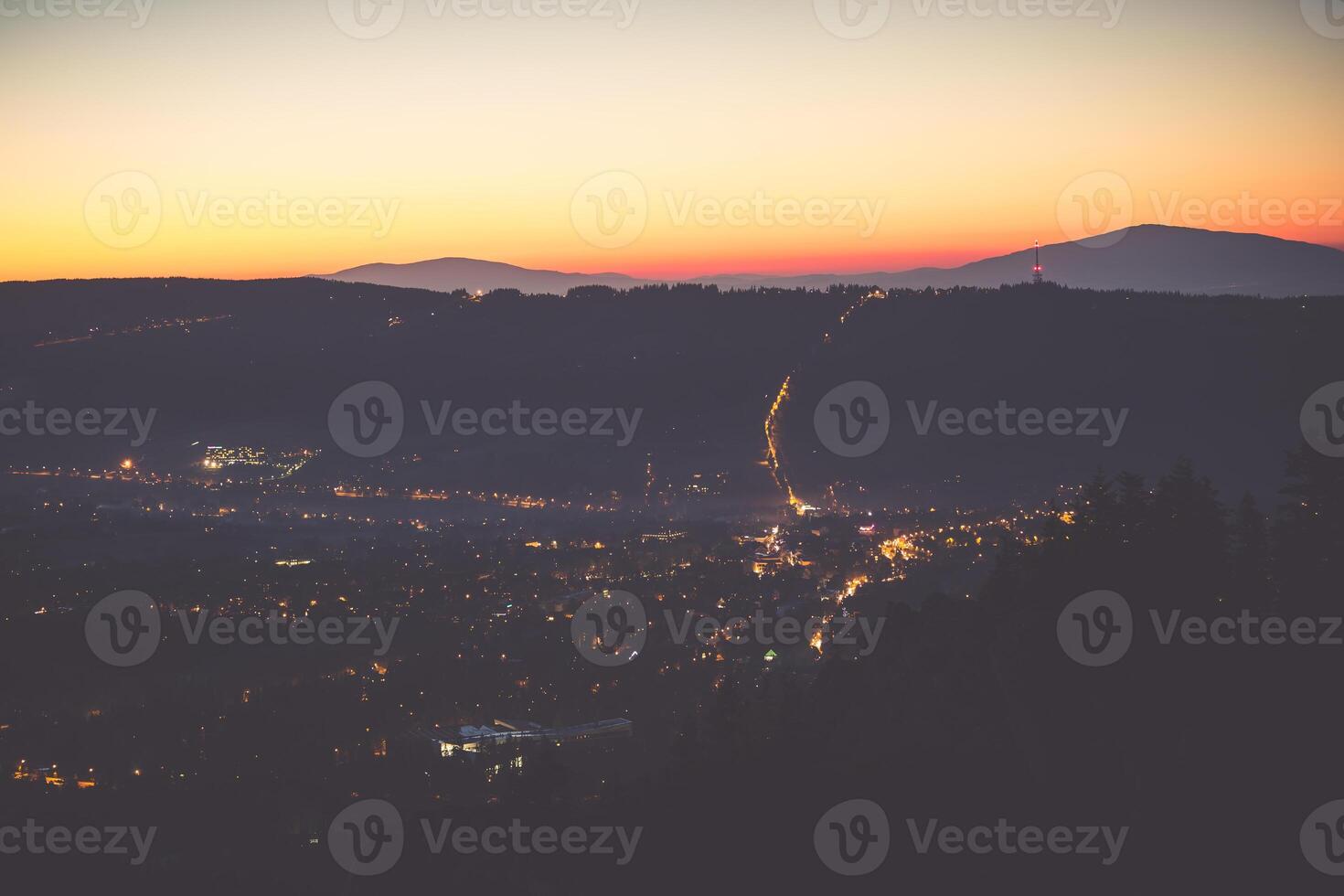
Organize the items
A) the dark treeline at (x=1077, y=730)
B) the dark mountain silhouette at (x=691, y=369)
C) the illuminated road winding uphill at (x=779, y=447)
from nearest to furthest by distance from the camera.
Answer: the dark treeline at (x=1077, y=730), the illuminated road winding uphill at (x=779, y=447), the dark mountain silhouette at (x=691, y=369)

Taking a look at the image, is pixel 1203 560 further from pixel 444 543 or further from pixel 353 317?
pixel 353 317

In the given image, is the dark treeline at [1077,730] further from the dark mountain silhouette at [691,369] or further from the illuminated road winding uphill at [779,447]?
the illuminated road winding uphill at [779,447]

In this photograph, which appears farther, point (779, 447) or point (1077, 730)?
point (779, 447)

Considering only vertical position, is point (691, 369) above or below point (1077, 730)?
above

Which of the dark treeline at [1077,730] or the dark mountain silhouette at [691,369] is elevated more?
the dark mountain silhouette at [691,369]

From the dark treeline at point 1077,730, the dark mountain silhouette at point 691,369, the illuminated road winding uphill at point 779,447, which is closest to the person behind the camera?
the dark treeline at point 1077,730

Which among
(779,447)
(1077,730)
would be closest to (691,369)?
(779,447)

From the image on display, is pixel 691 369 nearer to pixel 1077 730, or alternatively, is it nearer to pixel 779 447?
pixel 779 447

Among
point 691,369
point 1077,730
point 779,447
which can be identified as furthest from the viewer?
point 691,369

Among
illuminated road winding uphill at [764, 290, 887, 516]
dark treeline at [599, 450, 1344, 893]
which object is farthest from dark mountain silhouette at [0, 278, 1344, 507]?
dark treeline at [599, 450, 1344, 893]

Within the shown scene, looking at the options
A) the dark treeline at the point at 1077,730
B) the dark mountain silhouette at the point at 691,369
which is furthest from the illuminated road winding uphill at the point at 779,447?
the dark treeline at the point at 1077,730

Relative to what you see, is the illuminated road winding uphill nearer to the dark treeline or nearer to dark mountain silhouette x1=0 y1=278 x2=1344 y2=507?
dark mountain silhouette x1=0 y1=278 x2=1344 y2=507
